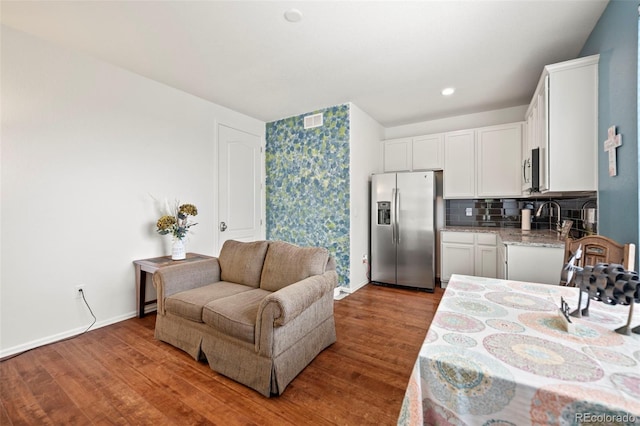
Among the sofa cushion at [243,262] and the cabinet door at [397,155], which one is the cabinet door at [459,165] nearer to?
the cabinet door at [397,155]

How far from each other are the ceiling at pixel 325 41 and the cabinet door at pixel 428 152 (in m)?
0.86

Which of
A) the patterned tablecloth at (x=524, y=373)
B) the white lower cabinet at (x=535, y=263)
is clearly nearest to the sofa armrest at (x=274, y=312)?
the patterned tablecloth at (x=524, y=373)

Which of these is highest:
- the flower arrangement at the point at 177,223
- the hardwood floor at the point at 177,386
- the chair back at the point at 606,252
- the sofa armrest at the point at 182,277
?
the flower arrangement at the point at 177,223

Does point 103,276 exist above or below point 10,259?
below

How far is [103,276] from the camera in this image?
2.72 m

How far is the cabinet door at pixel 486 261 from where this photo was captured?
3510mm

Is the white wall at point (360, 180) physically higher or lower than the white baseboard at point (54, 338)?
higher

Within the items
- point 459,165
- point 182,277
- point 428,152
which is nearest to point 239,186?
point 182,277

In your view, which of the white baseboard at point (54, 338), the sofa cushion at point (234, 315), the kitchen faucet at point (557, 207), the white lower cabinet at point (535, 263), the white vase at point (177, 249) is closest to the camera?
the sofa cushion at point (234, 315)

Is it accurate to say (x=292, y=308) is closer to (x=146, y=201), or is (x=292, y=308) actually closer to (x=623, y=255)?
(x=623, y=255)

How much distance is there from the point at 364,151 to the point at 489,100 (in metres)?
1.75

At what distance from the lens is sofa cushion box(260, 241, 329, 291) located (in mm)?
2254

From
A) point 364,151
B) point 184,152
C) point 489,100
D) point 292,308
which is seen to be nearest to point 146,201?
point 184,152

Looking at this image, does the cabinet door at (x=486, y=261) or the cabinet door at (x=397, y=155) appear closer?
the cabinet door at (x=486, y=261)
